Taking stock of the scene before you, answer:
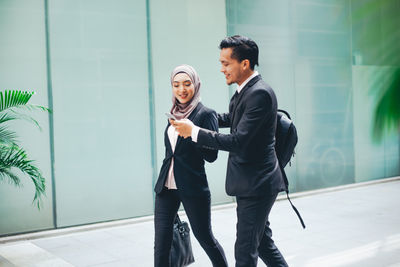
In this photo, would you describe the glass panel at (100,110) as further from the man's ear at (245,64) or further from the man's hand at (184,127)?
the man's ear at (245,64)

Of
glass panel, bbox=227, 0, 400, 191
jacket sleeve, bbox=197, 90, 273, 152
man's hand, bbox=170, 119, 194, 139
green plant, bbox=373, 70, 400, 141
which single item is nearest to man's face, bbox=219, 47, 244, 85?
jacket sleeve, bbox=197, 90, 273, 152

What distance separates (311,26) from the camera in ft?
29.9

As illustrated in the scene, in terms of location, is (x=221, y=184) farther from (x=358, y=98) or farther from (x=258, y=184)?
(x=258, y=184)

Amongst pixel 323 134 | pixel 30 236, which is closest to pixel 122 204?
pixel 30 236

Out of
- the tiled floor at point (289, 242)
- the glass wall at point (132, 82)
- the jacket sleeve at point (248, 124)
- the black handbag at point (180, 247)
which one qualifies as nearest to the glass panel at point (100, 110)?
the glass wall at point (132, 82)

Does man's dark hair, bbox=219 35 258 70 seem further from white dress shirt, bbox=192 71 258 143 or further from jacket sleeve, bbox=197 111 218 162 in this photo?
jacket sleeve, bbox=197 111 218 162

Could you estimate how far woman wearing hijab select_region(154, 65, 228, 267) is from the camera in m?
3.51

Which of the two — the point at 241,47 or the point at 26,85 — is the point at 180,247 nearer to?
the point at 241,47

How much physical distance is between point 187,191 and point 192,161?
0.23 meters

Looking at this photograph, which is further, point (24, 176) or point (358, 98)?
point (358, 98)

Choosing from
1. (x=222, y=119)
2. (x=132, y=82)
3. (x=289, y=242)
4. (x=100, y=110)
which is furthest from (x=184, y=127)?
(x=132, y=82)

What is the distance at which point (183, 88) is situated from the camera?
367cm

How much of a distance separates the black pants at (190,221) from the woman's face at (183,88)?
0.69 metres

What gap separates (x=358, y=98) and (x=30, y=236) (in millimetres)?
6715
